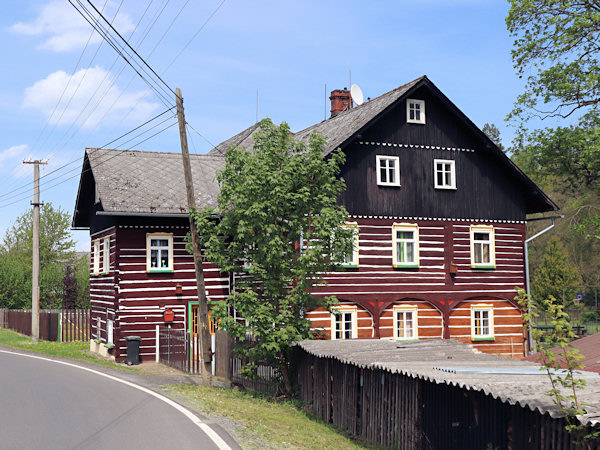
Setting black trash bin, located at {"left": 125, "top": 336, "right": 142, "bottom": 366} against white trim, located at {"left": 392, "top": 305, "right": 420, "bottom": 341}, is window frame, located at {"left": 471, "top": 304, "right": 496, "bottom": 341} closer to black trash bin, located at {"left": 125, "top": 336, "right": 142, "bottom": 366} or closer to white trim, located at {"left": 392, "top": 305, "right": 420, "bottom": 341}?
white trim, located at {"left": 392, "top": 305, "right": 420, "bottom": 341}

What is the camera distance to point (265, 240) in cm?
1820

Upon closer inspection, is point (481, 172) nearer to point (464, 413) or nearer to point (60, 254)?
point (464, 413)

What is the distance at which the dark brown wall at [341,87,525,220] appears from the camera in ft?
89.9

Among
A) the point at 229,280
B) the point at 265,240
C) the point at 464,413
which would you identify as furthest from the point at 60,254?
the point at 464,413

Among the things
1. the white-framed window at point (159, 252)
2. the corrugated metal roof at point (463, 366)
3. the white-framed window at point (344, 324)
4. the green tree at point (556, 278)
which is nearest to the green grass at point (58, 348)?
the white-framed window at point (159, 252)

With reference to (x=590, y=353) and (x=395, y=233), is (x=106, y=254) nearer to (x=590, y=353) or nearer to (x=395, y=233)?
(x=395, y=233)

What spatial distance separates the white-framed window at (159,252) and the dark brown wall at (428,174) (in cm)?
749

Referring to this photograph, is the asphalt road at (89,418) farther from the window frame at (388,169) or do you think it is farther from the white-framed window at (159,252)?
the window frame at (388,169)

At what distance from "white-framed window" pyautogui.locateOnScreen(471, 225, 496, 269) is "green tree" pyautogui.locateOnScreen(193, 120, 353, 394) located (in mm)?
12238

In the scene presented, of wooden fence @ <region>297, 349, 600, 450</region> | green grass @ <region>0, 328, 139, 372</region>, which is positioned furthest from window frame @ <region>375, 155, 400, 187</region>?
green grass @ <region>0, 328, 139, 372</region>

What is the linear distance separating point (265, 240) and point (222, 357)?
5535 mm

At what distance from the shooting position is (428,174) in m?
28.6

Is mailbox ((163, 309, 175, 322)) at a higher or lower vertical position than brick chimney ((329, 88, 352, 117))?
lower

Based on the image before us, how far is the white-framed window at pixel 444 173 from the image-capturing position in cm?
2870
